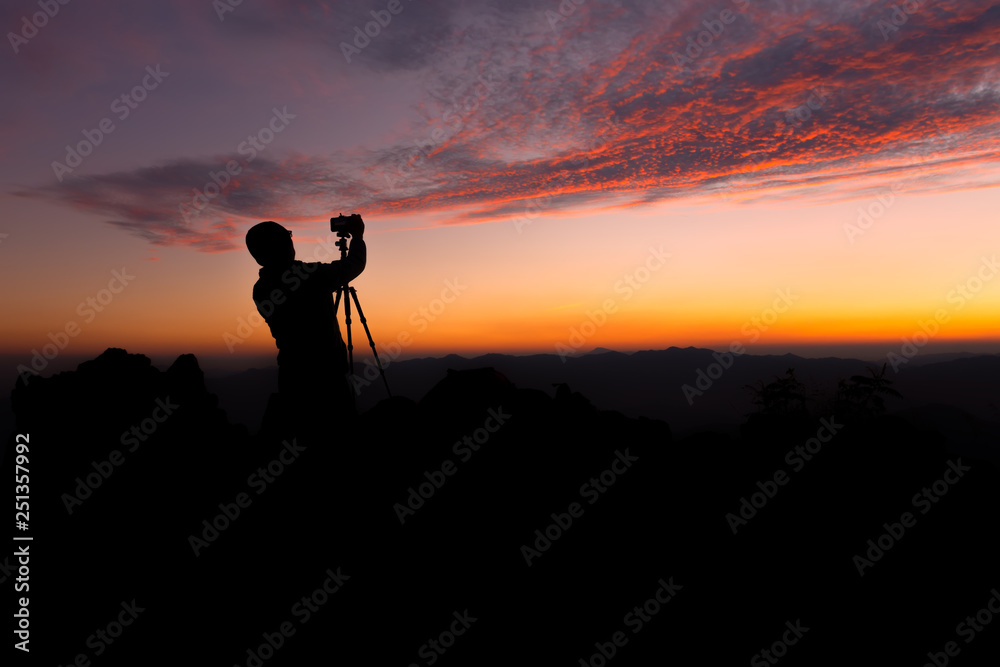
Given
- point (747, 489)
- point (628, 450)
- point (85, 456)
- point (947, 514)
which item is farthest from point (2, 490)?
point (947, 514)

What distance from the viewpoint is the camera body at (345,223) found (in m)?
7.31

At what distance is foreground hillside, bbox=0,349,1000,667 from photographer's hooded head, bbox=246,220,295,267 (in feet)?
8.14

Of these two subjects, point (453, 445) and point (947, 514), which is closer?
point (947, 514)

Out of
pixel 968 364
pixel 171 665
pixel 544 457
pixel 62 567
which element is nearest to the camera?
pixel 171 665

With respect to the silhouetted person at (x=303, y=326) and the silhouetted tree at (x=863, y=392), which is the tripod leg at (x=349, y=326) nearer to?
the silhouetted person at (x=303, y=326)

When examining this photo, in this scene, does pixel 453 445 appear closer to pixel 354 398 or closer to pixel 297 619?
pixel 354 398

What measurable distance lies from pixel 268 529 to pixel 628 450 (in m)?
5.15

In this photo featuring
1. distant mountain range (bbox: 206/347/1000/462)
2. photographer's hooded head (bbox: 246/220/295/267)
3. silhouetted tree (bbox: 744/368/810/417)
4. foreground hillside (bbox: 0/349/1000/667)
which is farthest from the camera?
distant mountain range (bbox: 206/347/1000/462)

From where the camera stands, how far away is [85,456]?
23.8 feet

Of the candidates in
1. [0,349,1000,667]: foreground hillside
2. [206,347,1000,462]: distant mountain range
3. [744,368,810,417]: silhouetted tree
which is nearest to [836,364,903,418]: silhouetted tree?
[744,368,810,417]: silhouetted tree

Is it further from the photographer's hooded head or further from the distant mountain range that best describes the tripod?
the distant mountain range

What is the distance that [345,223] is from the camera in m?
7.31

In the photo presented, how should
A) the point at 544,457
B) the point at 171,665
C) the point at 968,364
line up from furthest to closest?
the point at 968,364 < the point at 544,457 < the point at 171,665

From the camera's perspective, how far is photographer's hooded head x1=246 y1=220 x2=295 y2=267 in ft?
22.3
